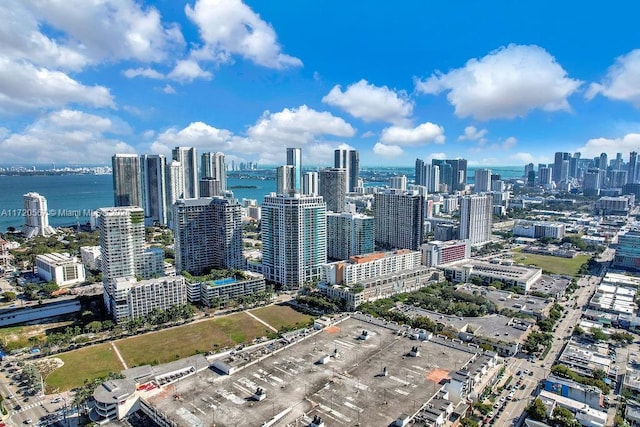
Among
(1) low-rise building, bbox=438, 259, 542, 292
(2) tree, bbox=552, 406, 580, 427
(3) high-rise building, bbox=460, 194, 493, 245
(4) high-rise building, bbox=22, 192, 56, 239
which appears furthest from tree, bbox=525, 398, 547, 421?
(4) high-rise building, bbox=22, 192, 56, 239

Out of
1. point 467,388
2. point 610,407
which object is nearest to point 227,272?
point 467,388

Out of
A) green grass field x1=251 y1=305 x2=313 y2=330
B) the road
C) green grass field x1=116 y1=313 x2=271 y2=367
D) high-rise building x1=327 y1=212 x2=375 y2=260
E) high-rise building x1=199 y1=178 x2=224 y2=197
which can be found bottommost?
the road

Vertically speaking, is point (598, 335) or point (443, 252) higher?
point (443, 252)

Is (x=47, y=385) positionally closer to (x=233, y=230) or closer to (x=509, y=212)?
(x=233, y=230)

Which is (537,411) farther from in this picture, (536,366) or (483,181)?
(483,181)

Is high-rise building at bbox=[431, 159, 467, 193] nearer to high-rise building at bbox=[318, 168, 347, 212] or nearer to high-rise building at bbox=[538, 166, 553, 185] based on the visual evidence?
high-rise building at bbox=[538, 166, 553, 185]

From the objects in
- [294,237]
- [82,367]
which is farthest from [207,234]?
[82,367]
